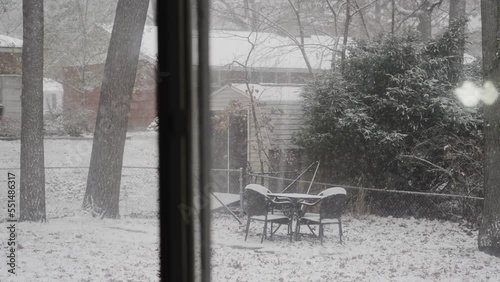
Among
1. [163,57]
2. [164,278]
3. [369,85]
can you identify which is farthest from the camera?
[163,57]

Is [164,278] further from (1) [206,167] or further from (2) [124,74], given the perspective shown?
(1) [206,167]

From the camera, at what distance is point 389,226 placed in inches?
420

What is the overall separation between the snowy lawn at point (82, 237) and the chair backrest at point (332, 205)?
2.46 m

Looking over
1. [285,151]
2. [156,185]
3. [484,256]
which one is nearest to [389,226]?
[484,256]

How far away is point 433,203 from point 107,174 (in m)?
6.16

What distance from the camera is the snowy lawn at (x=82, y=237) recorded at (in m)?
6.71

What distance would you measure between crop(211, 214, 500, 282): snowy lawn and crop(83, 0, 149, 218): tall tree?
2.01m

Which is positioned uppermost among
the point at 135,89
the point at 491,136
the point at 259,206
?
the point at 135,89

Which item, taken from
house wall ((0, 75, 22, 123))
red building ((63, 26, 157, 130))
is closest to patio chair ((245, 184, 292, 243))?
red building ((63, 26, 157, 130))

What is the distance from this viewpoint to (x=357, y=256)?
7973 mm

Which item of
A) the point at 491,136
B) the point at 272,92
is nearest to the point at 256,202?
the point at 491,136

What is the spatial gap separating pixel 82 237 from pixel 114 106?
8.61 feet

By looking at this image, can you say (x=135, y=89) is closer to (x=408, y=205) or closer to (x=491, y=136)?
(x=408, y=205)

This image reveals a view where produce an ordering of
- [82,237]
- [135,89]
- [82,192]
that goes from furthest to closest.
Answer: [135,89] < [82,192] < [82,237]
